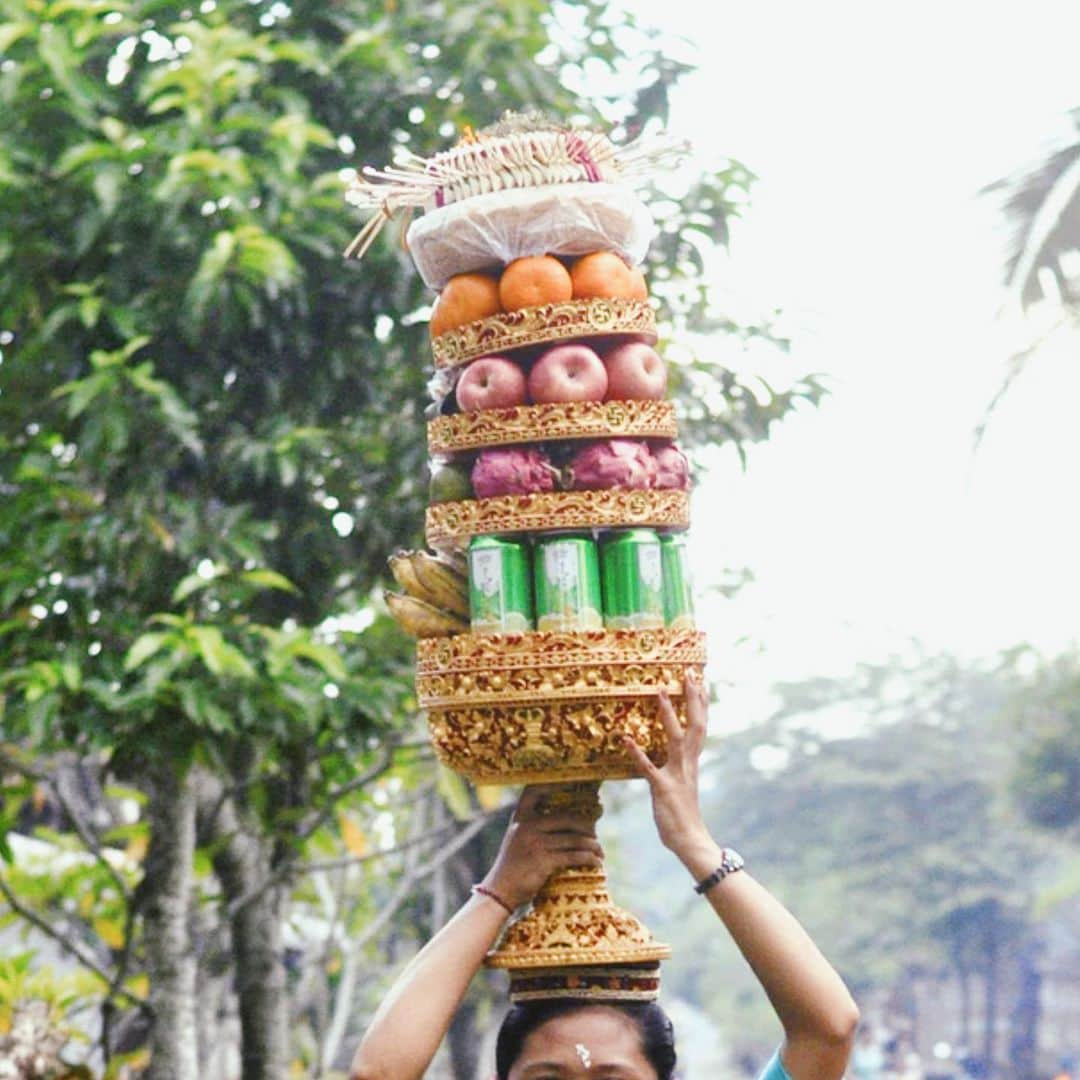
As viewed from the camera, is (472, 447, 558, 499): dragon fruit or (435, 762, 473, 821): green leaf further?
(435, 762, 473, 821): green leaf

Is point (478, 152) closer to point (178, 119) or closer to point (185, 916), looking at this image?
point (178, 119)

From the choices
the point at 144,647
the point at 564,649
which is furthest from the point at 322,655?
the point at 564,649

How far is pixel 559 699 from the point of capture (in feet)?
10.2

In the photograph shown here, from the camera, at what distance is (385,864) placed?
11.3 meters

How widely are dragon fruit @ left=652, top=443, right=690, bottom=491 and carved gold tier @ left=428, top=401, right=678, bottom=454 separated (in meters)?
0.03

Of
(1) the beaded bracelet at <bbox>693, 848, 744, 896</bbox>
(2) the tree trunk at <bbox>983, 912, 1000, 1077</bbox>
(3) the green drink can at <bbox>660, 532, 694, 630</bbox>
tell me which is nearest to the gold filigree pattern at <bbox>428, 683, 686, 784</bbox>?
(3) the green drink can at <bbox>660, 532, 694, 630</bbox>

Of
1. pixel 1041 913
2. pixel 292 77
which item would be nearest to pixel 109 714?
pixel 292 77

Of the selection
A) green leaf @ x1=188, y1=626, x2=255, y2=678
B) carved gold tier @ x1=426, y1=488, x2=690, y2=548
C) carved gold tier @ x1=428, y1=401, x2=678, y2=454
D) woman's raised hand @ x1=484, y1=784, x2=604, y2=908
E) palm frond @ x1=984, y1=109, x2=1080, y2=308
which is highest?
palm frond @ x1=984, y1=109, x2=1080, y2=308

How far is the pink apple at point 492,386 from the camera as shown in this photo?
3.25m

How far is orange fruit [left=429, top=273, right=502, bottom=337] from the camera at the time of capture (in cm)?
332

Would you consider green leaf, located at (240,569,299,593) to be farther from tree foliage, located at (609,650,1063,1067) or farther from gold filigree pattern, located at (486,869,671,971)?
tree foliage, located at (609,650,1063,1067)

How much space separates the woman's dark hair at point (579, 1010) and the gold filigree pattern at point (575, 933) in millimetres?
63

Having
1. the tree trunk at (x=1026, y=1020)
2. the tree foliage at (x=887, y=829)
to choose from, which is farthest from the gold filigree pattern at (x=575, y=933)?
the tree trunk at (x=1026, y=1020)

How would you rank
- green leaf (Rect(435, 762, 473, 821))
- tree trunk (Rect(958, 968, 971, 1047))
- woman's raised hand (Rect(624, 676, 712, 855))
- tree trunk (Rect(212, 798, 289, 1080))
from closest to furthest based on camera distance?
1. woman's raised hand (Rect(624, 676, 712, 855))
2. green leaf (Rect(435, 762, 473, 821))
3. tree trunk (Rect(212, 798, 289, 1080))
4. tree trunk (Rect(958, 968, 971, 1047))
